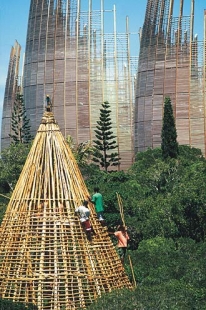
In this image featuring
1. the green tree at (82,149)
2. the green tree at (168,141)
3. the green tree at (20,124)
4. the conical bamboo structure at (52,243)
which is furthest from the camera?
the green tree at (20,124)

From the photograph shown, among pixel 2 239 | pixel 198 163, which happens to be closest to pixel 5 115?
pixel 198 163

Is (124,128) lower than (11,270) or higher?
higher

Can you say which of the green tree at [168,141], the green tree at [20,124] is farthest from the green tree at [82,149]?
the green tree at [168,141]

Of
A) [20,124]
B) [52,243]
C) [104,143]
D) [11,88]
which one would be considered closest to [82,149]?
[104,143]

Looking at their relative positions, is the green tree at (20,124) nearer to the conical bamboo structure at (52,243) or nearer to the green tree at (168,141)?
the green tree at (168,141)

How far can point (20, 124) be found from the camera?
52.7 metres

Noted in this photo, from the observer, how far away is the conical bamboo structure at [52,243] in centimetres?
1555

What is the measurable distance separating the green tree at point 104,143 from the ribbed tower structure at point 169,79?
1.70 meters

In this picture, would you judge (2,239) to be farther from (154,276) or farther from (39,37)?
(39,37)

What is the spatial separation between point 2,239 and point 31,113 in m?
36.6

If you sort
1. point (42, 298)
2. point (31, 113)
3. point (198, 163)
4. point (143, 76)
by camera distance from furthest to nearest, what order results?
point (31, 113) → point (143, 76) → point (198, 163) → point (42, 298)

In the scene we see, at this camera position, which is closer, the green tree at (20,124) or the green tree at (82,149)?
the green tree at (82,149)

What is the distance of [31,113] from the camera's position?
52.6 metres

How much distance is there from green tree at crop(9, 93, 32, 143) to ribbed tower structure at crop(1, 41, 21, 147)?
2.18 metres
